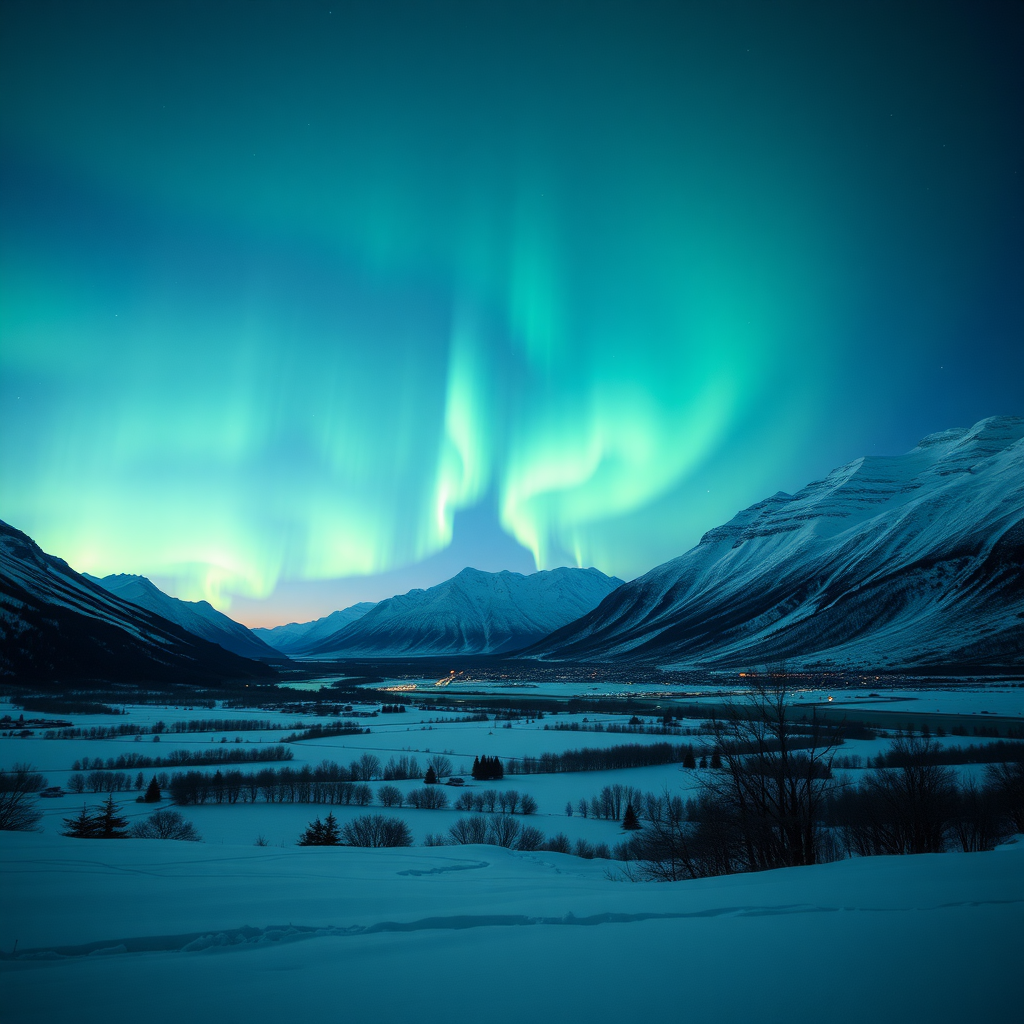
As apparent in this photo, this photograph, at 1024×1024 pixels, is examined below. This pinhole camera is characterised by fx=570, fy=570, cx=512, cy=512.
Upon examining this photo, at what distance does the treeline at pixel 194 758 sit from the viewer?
69312 millimetres

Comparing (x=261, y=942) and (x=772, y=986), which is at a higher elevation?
(x=772, y=986)

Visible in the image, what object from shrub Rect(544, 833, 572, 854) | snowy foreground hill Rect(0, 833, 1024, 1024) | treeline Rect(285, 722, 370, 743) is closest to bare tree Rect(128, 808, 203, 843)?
shrub Rect(544, 833, 572, 854)

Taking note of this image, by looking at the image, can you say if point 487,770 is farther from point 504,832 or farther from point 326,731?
point 326,731

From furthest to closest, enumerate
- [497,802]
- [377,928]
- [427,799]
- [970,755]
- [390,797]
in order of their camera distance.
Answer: [970,755] → [390,797] → [497,802] → [427,799] → [377,928]

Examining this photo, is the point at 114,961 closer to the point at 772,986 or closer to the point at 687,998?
the point at 687,998

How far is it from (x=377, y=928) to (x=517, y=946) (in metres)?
2.56

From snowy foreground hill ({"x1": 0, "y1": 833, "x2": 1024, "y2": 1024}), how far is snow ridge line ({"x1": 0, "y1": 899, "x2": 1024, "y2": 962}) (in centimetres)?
4

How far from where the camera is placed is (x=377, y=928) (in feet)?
29.3

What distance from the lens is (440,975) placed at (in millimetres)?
6719

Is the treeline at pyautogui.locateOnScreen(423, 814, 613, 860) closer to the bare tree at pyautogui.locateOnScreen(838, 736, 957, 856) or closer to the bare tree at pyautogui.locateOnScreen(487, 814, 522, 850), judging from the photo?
the bare tree at pyautogui.locateOnScreen(487, 814, 522, 850)

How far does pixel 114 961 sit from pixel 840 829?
39463 millimetres

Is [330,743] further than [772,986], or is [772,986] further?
[330,743]

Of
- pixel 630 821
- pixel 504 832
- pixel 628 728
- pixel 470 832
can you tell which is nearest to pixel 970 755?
pixel 630 821

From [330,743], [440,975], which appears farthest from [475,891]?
[330,743]
